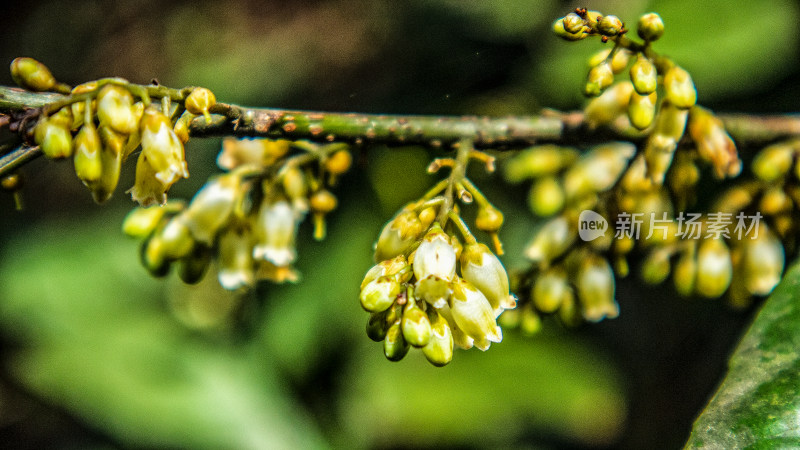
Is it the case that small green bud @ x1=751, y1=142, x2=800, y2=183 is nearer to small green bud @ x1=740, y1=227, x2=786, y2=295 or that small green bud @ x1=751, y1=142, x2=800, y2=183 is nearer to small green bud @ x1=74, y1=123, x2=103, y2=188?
small green bud @ x1=740, y1=227, x2=786, y2=295

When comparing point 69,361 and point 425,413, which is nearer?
point 425,413

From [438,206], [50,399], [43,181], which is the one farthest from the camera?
[43,181]

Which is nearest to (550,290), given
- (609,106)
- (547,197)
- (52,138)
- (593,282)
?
(593,282)

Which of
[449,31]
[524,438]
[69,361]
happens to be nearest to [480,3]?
[449,31]

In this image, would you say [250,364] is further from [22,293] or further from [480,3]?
[480,3]

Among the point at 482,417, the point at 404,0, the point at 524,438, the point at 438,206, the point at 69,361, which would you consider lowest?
the point at 524,438

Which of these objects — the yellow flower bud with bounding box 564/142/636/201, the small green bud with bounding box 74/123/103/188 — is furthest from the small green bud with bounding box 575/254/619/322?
the small green bud with bounding box 74/123/103/188

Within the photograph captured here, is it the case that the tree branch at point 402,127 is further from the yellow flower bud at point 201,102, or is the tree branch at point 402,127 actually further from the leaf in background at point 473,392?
the leaf in background at point 473,392

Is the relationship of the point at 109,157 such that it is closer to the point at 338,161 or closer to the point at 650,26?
the point at 338,161
